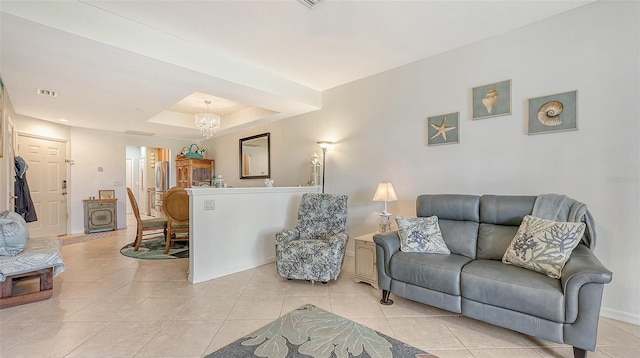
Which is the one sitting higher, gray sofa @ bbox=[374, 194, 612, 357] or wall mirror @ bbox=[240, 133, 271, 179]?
wall mirror @ bbox=[240, 133, 271, 179]

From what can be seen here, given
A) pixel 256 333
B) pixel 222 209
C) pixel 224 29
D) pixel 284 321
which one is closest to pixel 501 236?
pixel 284 321

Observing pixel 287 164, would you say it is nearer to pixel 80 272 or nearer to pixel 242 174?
pixel 242 174

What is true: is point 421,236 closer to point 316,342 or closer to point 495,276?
point 495,276

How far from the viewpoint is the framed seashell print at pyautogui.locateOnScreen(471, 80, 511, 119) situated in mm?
2764

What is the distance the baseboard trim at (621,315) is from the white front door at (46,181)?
8497mm

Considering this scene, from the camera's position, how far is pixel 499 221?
250cm

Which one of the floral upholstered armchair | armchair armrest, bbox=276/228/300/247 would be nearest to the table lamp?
the floral upholstered armchair

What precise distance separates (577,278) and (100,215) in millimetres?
7951

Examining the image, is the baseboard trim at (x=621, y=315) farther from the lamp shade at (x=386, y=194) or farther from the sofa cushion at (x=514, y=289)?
the lamp shade at (x=386, y=194)

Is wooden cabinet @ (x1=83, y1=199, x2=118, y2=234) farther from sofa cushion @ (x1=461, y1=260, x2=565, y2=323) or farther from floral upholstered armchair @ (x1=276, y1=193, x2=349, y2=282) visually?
sofa cushion @ (x1=461, y1=260, x2=565, y2=323)

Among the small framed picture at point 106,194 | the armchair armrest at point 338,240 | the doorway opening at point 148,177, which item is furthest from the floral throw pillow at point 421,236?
the doorway opening at point 148,177

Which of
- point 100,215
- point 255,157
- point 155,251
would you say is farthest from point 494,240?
point 100,215

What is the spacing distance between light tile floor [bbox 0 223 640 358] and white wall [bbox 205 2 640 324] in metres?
1.00

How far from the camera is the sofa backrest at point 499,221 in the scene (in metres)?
2.38
